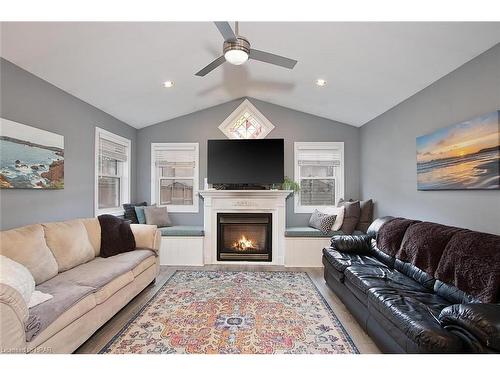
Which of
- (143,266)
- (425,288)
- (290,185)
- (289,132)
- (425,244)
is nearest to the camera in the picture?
(425,288)

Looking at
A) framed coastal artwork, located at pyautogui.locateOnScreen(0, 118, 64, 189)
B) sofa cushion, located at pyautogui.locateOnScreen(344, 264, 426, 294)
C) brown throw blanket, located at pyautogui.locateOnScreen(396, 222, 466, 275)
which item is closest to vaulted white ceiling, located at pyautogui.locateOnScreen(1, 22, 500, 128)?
framed coastal artwork, located at pyautogui.locateOnScreen(0, 118, 64, 189)

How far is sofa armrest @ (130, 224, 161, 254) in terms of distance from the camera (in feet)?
11.4

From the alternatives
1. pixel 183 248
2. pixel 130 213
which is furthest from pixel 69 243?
pixel 183 248

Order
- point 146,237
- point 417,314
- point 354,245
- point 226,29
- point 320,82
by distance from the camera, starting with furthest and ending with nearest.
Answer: point 320,82
point 146,237
point 354,245
point 226,29
point 417,314

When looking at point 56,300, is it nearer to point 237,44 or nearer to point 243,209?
point 237,44

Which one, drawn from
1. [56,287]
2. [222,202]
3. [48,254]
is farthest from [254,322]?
[222,202]

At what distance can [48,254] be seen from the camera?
232 centimetres

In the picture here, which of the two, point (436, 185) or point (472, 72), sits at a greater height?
point (472, 72)

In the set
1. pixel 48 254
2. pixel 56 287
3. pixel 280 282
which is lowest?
pixel 280 282

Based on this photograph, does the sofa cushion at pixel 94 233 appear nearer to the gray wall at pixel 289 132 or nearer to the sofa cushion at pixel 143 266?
the sofa cushion at pixel 143 266

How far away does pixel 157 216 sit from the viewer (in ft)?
15.2

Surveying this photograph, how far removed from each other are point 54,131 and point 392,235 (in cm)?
402
